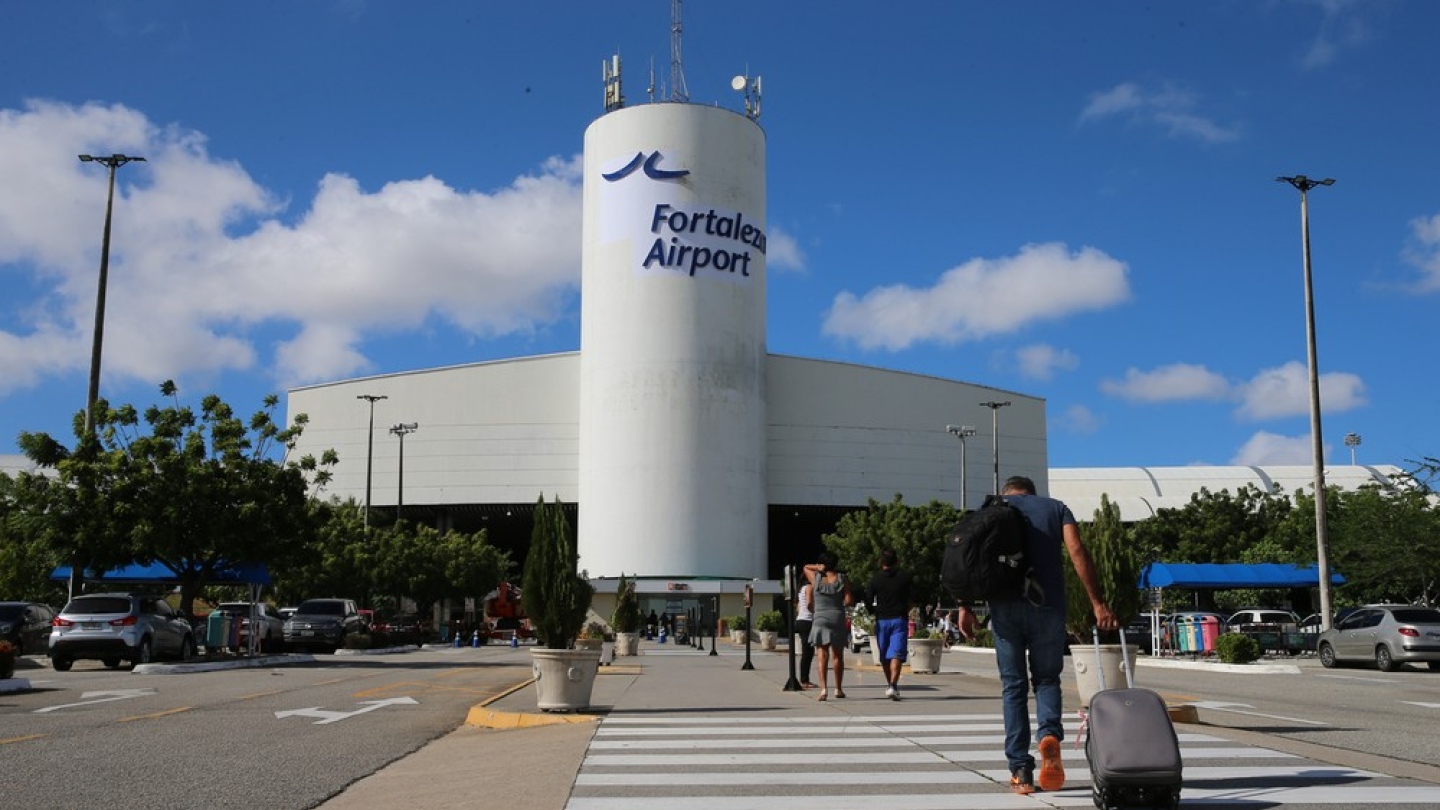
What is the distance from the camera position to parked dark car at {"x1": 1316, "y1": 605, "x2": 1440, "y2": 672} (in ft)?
91.0

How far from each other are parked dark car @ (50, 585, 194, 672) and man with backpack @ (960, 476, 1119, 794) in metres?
23.1

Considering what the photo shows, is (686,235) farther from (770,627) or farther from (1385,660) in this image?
(1385,660)

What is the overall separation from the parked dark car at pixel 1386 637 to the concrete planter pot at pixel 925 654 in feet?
37.5

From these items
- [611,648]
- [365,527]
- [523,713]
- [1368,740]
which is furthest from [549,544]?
[365,527]

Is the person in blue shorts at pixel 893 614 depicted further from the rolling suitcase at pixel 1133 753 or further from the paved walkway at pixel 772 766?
the rolling suitcase at pixel 1133 753

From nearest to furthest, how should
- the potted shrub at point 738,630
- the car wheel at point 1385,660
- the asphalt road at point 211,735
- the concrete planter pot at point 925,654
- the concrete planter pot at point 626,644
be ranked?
Result: the asphalt road at point 211,735
the concrete planter pot at point 925,654
the car wheel at point 1385,660
the concrete planter pot at point 626,644
the potted shrub at point 738,630

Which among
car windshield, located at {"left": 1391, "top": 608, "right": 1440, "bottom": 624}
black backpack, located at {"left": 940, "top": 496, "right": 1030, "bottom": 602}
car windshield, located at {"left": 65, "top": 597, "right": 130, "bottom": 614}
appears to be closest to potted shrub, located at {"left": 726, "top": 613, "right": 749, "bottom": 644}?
car windshield, located at {"left": 1391, "top": 608, "right": 1440, "bottom": 624}

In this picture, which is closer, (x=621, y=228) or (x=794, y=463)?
(x=621, y=228)

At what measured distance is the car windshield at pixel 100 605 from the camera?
87.7 ft

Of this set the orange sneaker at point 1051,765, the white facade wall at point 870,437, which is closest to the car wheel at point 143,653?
the orange sneaker at point 1051,765

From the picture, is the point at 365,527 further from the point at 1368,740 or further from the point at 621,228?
the point at 1368,740

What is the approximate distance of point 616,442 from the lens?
243 ft

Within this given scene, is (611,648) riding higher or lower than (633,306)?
lower

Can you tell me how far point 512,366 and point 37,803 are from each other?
74.4 metres
